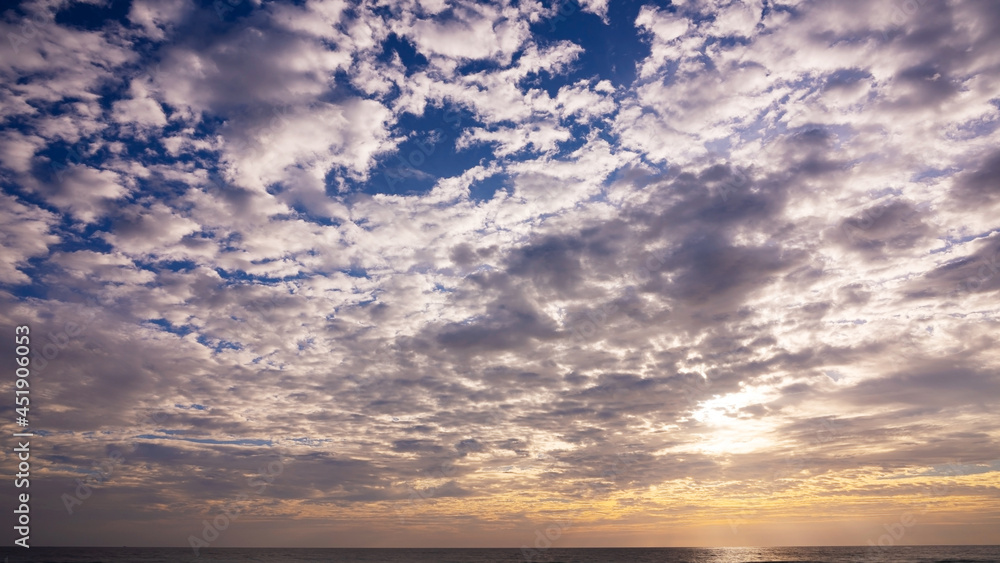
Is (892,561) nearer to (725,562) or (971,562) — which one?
(971,562)

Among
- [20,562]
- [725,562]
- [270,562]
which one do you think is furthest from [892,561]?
[20,562]

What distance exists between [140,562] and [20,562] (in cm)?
2679

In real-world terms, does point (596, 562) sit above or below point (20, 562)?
below

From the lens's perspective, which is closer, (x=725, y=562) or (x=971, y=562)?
(x=971, y=562)

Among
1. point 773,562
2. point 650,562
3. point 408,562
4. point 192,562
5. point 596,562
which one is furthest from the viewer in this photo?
point 408,562

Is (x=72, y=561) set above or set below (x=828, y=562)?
above

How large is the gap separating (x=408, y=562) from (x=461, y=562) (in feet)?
77.0

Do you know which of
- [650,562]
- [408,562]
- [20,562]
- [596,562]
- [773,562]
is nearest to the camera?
[20,562]

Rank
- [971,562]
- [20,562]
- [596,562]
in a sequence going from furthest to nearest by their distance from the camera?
[596,562] < [20,562] < [971,562]

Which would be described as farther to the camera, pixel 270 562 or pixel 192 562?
pixel 270 562

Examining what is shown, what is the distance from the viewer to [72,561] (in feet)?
474

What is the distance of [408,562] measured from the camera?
654 ft

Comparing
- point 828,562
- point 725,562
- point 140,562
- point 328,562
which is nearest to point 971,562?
point 828,562

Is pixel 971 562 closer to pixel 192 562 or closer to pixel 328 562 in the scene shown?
pixel 328 562
